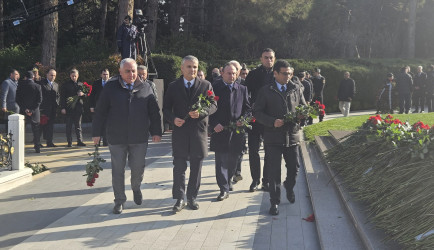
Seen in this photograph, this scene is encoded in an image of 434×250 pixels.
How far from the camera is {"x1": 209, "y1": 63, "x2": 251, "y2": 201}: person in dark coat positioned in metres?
7.50

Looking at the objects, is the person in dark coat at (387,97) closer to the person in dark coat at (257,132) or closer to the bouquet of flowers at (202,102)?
the person in dark coat at (257,132)

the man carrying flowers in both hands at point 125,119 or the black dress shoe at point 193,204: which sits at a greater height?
the man carrying flowers in both hands at point 125,119

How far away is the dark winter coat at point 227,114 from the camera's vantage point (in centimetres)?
761

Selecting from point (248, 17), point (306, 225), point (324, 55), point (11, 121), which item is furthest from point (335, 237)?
point (324, 55)

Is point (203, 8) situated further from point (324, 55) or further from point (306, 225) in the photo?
point (306, 225)

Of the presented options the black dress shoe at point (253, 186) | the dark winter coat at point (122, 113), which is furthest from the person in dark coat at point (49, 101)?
the black dress shoe at point (253, 186)

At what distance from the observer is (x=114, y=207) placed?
686 cm

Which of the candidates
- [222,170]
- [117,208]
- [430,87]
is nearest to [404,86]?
[430,87]

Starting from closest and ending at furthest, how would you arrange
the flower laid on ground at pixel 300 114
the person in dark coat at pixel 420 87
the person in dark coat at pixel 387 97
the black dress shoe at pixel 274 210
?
the flower laid on ground at pixel 300 114
the black dress shoe at pixel 274 210
the person in dark coat at pixel 387 97
the person in dark coat at pixel 420 87

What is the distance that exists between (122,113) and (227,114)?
5.53 feet

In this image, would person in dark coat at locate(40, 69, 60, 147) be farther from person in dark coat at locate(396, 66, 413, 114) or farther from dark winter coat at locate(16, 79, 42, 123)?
person in dark coat at locate(396, 66, 413, 114)

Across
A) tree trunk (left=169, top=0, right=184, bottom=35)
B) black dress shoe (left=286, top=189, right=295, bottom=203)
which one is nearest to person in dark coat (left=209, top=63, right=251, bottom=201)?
black dress shoe (left=286, top=189, right=295, bottom=203)

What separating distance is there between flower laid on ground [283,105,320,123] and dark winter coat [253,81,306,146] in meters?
0.14

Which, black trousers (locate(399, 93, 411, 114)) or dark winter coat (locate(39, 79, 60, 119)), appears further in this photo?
black trousers (locate(399, 93, 411, 114))
